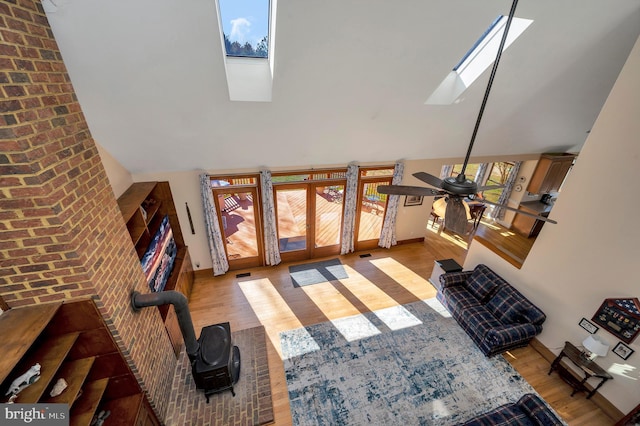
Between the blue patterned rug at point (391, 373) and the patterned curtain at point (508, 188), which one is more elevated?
the patterned curtain at point (508, 188)

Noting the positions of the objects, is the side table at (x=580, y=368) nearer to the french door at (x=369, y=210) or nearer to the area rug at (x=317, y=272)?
the area rug at (x=317, y=272)

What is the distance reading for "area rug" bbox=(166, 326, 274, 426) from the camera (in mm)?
3051

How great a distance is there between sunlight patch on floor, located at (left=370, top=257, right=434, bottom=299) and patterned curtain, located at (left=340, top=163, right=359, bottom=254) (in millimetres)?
731

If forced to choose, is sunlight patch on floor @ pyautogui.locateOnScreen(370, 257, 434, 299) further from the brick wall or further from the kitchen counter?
the brick wall

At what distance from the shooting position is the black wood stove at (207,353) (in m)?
2.78

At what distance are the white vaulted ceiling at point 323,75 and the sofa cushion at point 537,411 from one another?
→ 401 centimetres

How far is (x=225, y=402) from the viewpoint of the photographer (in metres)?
3.23

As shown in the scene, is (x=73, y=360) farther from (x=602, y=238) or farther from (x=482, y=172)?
(x=482, y=172)

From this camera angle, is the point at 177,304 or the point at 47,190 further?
the point at 177,304

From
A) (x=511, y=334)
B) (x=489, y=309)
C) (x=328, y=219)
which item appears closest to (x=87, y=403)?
(x=328, y=219)

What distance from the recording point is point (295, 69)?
288 centimetres

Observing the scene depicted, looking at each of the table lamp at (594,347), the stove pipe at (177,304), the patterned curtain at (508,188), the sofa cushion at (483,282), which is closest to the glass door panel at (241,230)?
the stove pipe at (177,304)

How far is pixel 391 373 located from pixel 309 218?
3.35m

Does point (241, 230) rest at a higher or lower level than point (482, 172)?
lower
